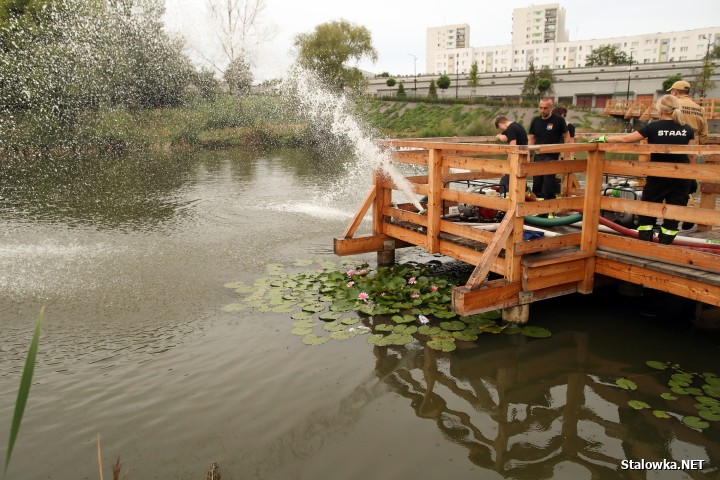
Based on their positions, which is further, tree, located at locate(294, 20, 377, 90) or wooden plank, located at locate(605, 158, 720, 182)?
tree, located at locate(294, 20, 377, 90)

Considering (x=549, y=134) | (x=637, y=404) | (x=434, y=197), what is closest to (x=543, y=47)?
(x=549, y=134)

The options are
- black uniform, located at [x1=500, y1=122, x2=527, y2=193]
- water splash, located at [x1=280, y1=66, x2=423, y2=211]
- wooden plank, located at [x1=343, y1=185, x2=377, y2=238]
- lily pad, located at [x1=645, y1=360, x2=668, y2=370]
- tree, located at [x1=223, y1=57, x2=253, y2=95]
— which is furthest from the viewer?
tree, located at [x1=223, y1=57, x2=253, y2=95]

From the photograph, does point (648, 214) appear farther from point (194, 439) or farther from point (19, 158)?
point (19, 158)

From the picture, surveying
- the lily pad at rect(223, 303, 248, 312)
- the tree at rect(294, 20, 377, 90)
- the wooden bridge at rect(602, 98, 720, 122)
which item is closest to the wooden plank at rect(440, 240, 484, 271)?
the lily pad at rect(223, 303, 248, 312)

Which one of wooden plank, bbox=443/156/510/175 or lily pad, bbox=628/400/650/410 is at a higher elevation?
wooden plank, bbox=443/156/510/175

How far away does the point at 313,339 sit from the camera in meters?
6.59

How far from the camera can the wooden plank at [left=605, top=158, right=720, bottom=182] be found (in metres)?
5.69

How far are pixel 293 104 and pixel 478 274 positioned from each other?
138 ft

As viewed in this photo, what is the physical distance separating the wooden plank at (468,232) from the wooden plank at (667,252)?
1.38 meters

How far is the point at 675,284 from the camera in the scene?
606 centimetres

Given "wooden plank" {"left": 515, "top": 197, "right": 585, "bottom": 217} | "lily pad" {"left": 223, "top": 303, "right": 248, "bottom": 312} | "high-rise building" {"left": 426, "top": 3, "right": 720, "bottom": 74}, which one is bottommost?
"lily pad" {"left": 223, "top": 303, "right": 248, "bottom": 312}

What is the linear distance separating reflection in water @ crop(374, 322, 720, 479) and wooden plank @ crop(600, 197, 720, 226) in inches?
62.9

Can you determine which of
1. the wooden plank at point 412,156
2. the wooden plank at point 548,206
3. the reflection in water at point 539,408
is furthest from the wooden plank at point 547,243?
the wooden plank at point 412,156

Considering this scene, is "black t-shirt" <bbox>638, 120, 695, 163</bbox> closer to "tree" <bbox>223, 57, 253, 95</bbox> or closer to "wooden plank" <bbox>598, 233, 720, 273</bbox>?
"wooden plank" <bbox>598, 233, 720, 273</bbox>
